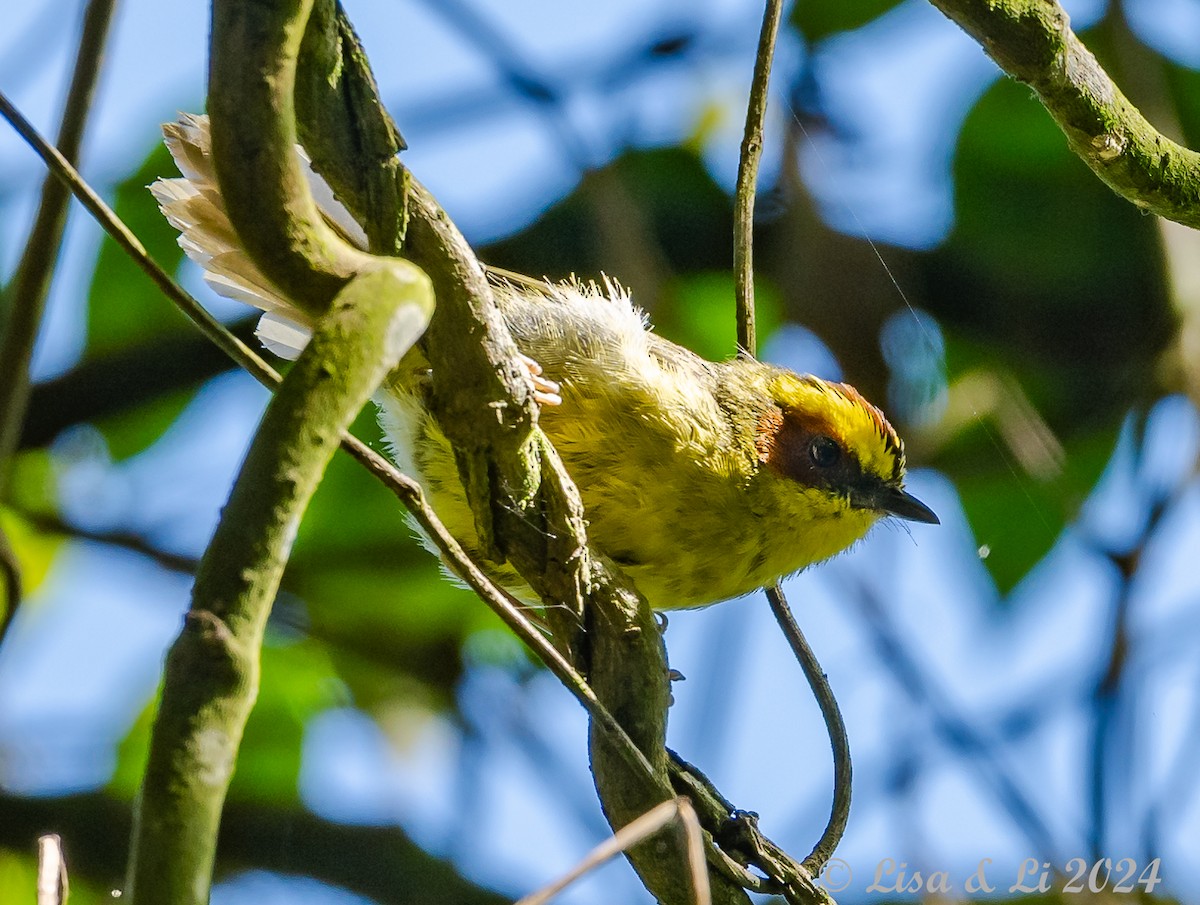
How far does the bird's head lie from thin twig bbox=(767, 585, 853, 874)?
28.1 inches

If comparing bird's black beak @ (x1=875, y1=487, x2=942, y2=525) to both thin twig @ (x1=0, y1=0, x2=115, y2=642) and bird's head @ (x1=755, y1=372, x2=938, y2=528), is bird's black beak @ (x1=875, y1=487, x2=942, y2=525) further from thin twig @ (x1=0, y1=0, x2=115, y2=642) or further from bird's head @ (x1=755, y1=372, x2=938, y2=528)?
thin twig @ (x1=0, y1=0, x2=115, y2=642)

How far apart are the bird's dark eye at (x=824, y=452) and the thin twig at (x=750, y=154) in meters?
0.65

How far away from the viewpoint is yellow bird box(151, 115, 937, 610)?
3357 mm

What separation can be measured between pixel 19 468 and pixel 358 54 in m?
3.60

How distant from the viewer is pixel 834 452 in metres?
3.93

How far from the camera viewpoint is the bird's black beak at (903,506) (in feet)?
13.4

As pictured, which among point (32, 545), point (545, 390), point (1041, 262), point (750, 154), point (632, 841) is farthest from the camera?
point (1041, 262)

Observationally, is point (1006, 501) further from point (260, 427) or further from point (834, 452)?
point (260, 427)

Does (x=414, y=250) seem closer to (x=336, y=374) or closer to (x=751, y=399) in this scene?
(x=336, y=374)

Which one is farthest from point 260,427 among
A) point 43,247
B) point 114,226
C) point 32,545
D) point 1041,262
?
point 1041,262

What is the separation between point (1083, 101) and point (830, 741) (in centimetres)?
130

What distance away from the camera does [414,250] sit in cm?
188

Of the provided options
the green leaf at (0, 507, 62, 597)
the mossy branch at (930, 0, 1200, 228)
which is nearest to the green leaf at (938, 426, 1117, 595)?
the mossy branch at (930, 0, 1200, 228)

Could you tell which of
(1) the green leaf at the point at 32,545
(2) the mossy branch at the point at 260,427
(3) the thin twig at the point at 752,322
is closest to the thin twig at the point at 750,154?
(3) the thin twig at the point at 752,322
